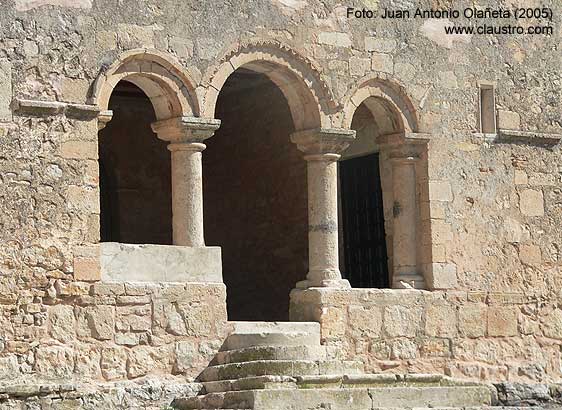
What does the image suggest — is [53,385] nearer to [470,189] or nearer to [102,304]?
[102,304]

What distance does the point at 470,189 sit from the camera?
45.1ft

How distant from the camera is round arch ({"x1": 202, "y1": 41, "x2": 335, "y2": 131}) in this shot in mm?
12508

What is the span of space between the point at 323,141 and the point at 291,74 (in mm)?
647

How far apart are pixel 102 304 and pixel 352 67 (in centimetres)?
325

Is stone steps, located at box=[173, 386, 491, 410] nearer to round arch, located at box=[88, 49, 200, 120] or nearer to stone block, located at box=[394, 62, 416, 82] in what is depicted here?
round arch, located at box=[88, 49, 200, 120]

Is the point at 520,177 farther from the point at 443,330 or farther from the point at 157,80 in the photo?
the point at 157,80

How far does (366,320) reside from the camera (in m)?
12.9

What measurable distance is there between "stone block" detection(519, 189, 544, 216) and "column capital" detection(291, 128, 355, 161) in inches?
79.7

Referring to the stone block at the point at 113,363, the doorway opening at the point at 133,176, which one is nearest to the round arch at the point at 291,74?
the stone block at the point at 113,363

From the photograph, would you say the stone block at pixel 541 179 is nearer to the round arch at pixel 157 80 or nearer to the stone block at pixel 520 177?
the stone block at pixel 520 177

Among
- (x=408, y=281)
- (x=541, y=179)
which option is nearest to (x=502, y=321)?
(x=408, y=281)

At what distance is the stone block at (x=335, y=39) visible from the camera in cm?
1302

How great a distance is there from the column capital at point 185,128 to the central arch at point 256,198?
2.59m

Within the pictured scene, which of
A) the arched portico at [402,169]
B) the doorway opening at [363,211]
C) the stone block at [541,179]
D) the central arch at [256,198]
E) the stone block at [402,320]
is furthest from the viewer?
the central arch at [256,198]
